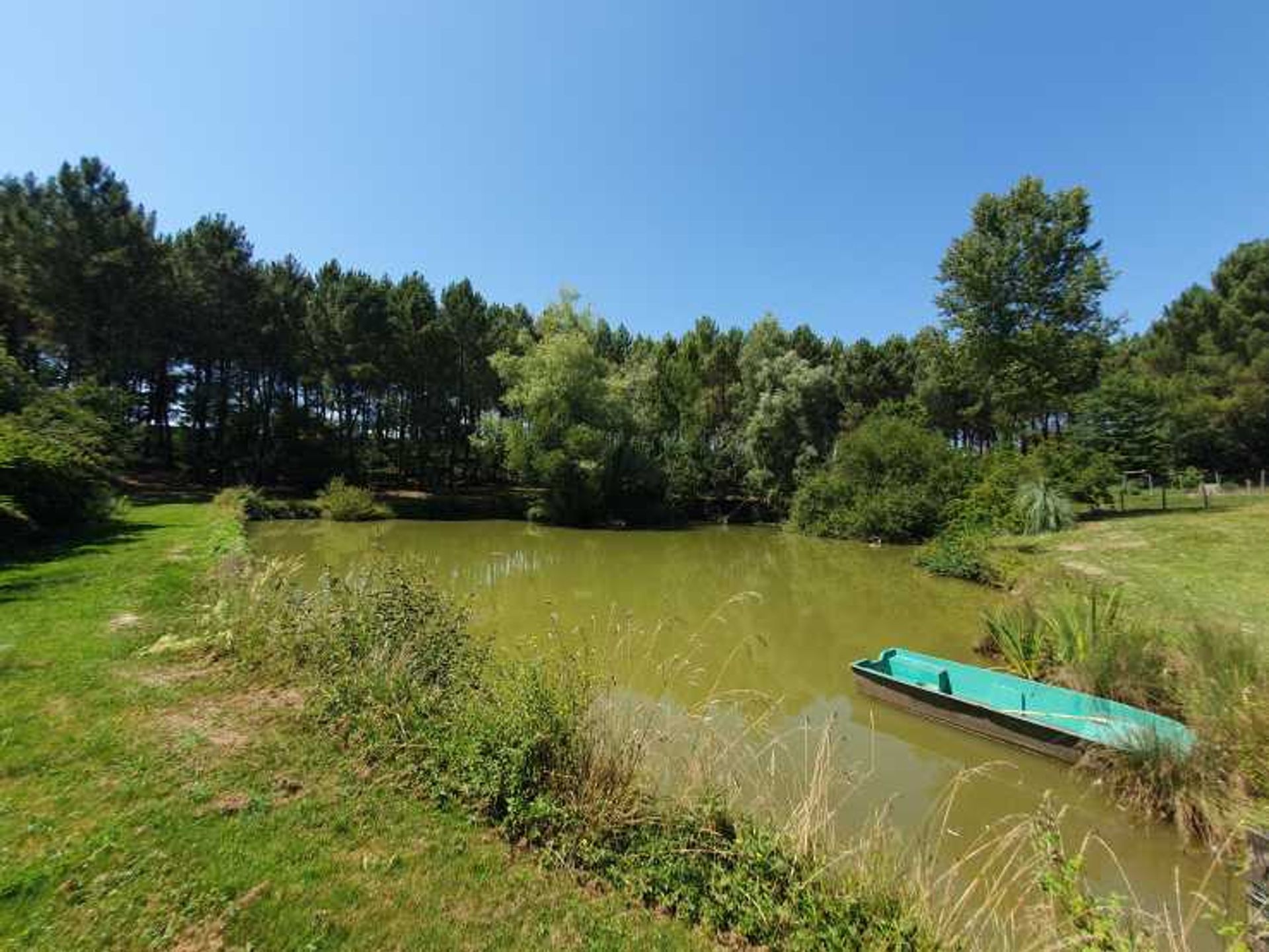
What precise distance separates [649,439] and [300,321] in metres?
20.4

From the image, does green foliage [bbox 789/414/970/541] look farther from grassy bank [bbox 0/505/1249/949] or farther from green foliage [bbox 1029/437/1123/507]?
grassy bank [bbox 0/505/1249/949]

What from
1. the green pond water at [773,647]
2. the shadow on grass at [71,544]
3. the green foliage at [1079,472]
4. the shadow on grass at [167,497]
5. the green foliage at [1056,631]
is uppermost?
the green foliage at [1079,472]

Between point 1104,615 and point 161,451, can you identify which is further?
point 161,451

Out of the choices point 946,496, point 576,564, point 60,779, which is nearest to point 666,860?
point 60,779

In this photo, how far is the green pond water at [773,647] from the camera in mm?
4480

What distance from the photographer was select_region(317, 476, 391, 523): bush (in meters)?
26.2

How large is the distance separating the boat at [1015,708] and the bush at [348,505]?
2445cm

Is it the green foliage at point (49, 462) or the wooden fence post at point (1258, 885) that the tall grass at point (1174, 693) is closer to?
the wooden fence post at point (1258, 885)

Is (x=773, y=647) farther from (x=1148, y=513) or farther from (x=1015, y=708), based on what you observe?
(x=1148, y=513)

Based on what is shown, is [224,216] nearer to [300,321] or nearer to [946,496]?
[300,321]

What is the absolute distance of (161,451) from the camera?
3338cm

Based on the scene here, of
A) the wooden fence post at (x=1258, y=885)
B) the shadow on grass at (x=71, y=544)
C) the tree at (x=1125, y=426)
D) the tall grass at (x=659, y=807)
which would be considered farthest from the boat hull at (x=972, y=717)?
the tree at (x=1125, y=426)

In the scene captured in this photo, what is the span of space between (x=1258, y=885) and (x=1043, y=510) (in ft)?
62.1

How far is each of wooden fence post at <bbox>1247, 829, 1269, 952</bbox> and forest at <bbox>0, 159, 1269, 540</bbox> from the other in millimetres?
20060
